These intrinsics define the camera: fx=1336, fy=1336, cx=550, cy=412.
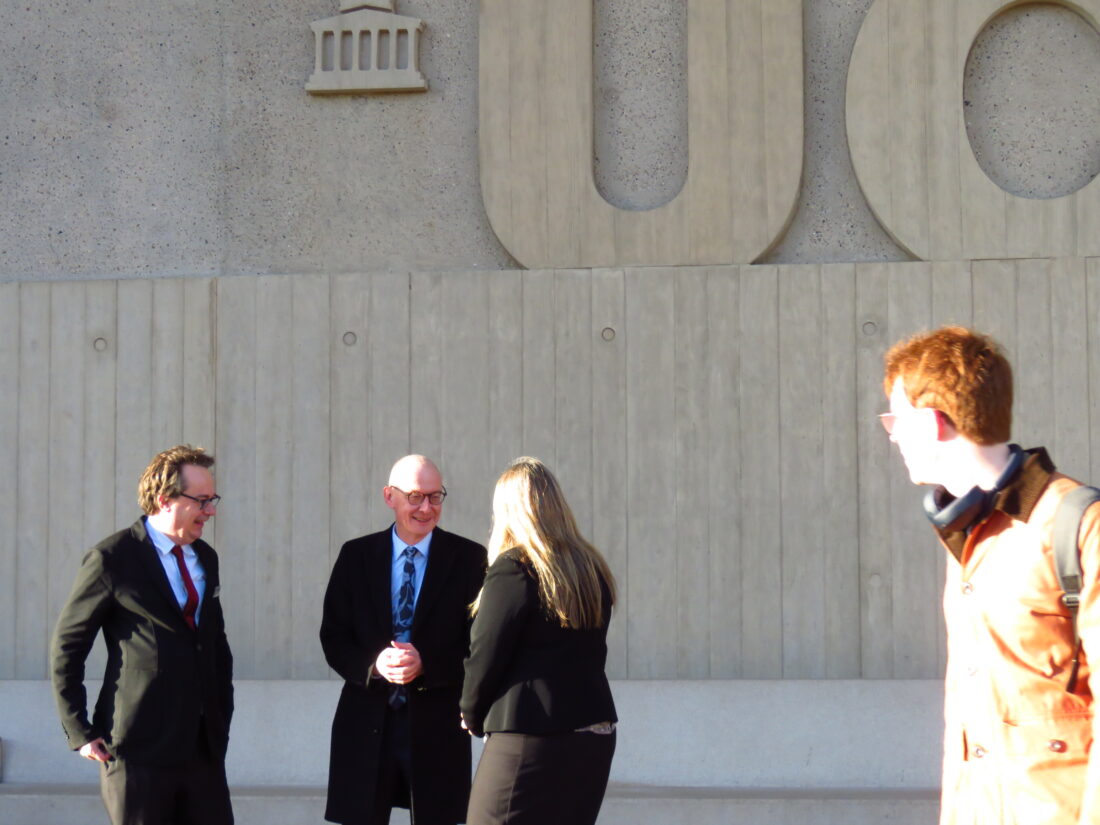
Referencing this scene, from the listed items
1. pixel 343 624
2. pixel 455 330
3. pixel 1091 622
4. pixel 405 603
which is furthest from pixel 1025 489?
pixel 455 330

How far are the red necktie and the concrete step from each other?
2.25m

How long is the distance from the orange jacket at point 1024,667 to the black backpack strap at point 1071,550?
0.01 metres

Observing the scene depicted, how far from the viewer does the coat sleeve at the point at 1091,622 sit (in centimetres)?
193

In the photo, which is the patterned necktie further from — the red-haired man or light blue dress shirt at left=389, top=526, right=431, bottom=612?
the red-haired man

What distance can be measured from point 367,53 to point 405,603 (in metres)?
3.48

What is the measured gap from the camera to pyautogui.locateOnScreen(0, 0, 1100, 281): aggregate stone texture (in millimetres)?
6461

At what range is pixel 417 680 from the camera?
4102 mm

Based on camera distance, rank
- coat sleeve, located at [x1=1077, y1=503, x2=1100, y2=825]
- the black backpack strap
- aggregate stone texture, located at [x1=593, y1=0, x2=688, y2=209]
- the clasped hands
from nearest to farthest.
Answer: coat sleeve, located at [x1=1077, y1=503, x2=1100, y2=825], the black backpack strap, the clasped hands, aggregate stone texture, located at [x1=593, y1=0, x2=688, y2=209]

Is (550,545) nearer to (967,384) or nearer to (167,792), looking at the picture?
(167,792)

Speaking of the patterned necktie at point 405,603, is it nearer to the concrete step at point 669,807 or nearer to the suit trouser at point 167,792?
the suit trouser at point 167,792

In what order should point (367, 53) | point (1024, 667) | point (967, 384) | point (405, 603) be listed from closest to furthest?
point (1024, 667)
point (967, 384)
point (405, 603)
point (367, 53)

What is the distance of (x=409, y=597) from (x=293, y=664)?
247cm

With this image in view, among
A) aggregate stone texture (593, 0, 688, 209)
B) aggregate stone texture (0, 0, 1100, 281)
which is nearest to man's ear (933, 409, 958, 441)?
aggregate stone texture (0, 0, 1100, 281)

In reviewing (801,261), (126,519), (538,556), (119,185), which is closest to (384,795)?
(538,556)
